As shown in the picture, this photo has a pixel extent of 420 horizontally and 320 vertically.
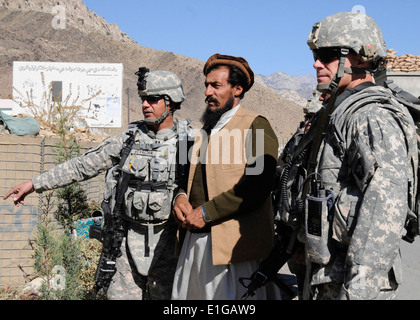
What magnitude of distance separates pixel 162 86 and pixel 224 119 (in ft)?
2.86

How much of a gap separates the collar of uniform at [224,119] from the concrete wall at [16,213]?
3065 millimetres

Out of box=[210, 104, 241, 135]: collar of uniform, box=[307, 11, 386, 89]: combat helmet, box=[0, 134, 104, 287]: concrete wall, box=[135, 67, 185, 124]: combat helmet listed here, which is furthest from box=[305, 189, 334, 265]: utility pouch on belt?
box=[0, 134, 104, 287]: concrete wall

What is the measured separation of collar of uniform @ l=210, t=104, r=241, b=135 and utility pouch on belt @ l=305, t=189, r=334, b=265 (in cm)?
103

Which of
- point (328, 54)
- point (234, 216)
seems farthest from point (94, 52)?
point (328, 54)

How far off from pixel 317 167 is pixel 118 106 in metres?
28.4

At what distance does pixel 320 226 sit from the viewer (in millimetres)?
1913

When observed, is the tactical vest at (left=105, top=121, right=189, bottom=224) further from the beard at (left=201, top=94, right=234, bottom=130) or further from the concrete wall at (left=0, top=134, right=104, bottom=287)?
the concrete wall at (left=0, top=134, right=104, bottom=287)

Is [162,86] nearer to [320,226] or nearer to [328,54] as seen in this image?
[328,54]

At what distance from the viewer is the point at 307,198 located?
198 cm

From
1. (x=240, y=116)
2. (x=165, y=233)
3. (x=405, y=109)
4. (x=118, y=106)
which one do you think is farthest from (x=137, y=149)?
(x=118, y=106)

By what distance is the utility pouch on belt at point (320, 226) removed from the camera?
190 centimetres

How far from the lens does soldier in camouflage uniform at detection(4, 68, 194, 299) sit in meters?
3.27
